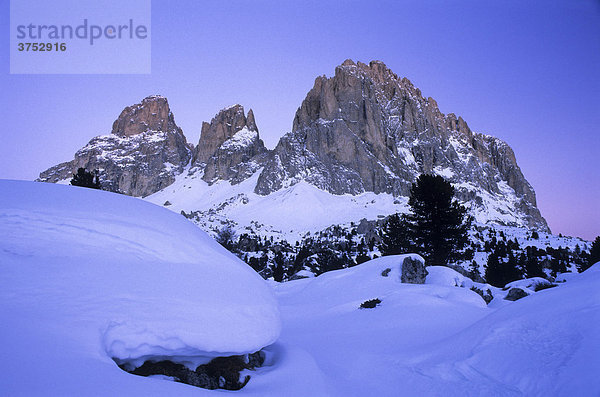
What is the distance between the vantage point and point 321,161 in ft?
299

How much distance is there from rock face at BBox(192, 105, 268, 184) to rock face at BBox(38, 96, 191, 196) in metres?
12.5

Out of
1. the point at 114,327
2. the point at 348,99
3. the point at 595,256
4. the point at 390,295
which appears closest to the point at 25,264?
the point at 114,327

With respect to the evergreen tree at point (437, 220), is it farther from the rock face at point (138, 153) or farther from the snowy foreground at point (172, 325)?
the rock face at point (138, 153)

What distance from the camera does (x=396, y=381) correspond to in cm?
370

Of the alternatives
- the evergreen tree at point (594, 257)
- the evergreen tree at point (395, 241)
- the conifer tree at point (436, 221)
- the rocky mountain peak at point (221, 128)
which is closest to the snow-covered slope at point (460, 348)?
the conifer tree at point (436, 221)

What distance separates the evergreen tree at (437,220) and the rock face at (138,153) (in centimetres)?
12471

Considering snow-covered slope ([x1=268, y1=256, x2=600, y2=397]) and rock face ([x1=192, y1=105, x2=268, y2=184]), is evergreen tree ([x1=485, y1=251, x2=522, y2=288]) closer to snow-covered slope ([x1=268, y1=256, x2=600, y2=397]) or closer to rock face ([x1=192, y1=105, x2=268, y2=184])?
snow-covered slope ([x1=268, y1=256, x2=600, y2=397])

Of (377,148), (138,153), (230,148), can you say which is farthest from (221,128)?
(377,148)

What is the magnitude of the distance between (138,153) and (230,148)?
4287cm

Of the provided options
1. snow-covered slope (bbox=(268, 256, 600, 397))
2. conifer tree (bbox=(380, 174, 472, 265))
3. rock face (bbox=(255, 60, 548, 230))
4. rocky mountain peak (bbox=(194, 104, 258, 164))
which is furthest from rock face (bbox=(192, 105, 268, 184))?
snow-covered slope (bbox=(268, 256, 600, 397))

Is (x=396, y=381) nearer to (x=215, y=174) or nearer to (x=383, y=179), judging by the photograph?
(x=383, y=179)

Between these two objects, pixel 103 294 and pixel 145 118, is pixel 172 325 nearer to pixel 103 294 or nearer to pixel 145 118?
pixel 103 294

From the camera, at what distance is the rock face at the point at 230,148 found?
379 feet

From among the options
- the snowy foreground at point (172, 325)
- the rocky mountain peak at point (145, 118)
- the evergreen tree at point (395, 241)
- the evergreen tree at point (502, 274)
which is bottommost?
the evergreen tree at point (502, 274)
